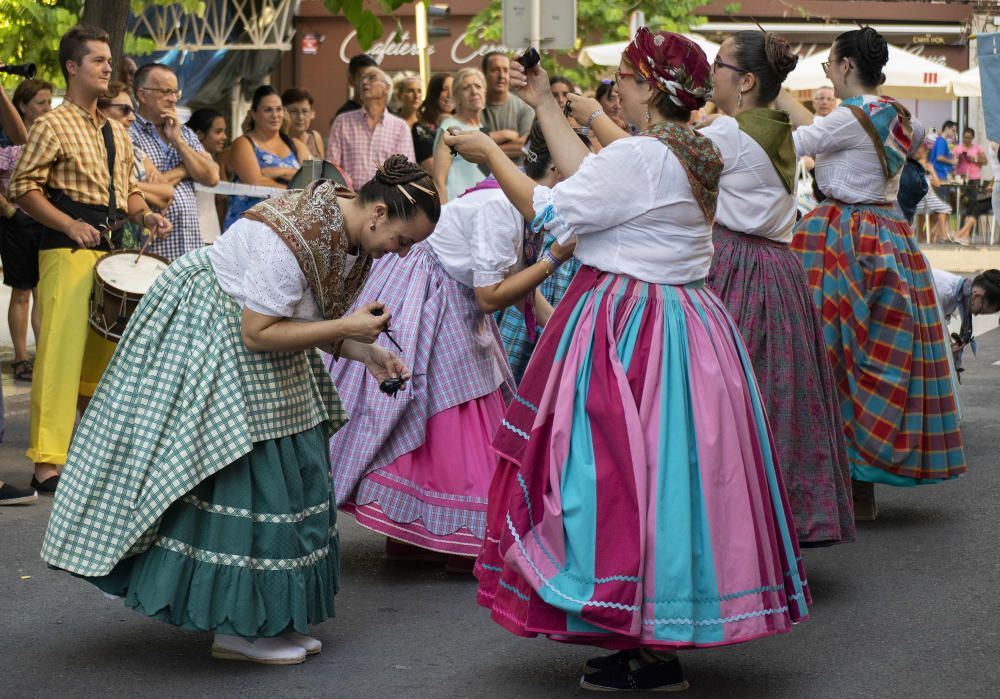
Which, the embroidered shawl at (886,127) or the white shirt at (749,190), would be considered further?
the embroidered shawl at (886,127)

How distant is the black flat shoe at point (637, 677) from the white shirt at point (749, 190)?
6.05 ft

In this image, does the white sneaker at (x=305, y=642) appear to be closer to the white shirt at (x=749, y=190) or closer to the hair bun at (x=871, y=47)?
the white shirt at (x=749, y=190)

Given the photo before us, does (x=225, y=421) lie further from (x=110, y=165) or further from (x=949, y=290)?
(x=949, y=290)

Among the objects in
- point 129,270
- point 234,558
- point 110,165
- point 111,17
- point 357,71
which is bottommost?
point 234,558

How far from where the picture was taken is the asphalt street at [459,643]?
14.8 feet

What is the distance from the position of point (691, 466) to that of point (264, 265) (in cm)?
130

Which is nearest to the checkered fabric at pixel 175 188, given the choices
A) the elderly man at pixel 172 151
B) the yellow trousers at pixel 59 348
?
the elderly man at pixel 172 151

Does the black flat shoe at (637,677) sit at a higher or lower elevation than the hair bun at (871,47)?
lower

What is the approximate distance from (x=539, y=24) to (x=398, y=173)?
520 cm

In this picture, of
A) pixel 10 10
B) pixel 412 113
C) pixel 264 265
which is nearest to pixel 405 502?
pixel 264 265

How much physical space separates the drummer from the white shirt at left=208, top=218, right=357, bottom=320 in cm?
258

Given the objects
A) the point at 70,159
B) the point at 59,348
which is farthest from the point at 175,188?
the point at 59,348

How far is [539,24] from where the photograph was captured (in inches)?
372

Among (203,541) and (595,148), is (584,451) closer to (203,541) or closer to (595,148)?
(203,541)
